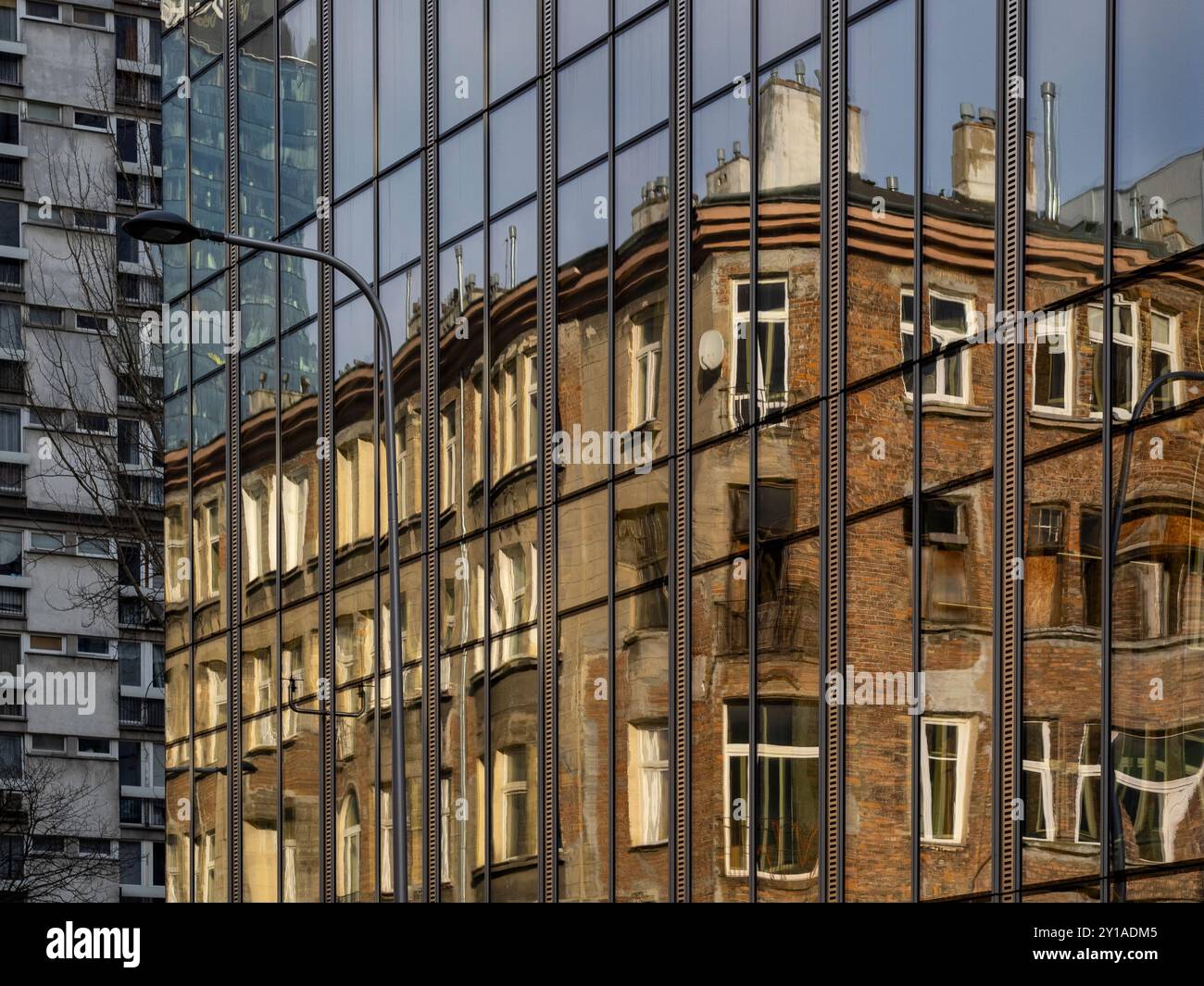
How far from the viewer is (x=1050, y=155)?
1834 centimetres

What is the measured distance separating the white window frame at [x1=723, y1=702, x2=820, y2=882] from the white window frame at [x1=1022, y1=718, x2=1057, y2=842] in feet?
10.7

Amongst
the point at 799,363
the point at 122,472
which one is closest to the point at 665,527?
the point at 799,363

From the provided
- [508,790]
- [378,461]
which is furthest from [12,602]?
[508,790]

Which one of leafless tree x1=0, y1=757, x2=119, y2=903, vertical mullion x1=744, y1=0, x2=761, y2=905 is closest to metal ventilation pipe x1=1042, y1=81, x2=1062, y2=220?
vertical mullion x1=744, y1=0, x2=761, y2=905

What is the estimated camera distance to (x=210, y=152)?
36.3 m

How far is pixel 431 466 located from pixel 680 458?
259 inches

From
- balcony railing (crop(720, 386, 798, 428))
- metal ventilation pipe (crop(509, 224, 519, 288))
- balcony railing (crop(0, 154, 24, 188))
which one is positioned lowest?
balcony railing (crop(720, 386, 798, 428))

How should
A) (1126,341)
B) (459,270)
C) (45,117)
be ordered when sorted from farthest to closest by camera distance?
(45,117) < (459,270) < (1126,341)

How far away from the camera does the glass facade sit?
17.7m

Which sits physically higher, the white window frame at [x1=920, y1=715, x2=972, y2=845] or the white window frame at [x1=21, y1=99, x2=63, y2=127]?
the white window frame at [x1=21, y1=99, x2=63, y2=127]

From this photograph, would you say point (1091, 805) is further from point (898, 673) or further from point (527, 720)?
point (527, 720)

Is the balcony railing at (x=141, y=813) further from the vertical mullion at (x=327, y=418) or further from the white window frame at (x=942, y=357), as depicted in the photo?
the white window frame at (x=942, y=357)

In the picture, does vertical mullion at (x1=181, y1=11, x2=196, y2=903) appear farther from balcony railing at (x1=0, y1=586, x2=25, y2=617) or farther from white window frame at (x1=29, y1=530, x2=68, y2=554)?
balcony railing at (x1=0, y1=586, x2=25, y2=617)

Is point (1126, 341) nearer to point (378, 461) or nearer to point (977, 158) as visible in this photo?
point (977, 158)
